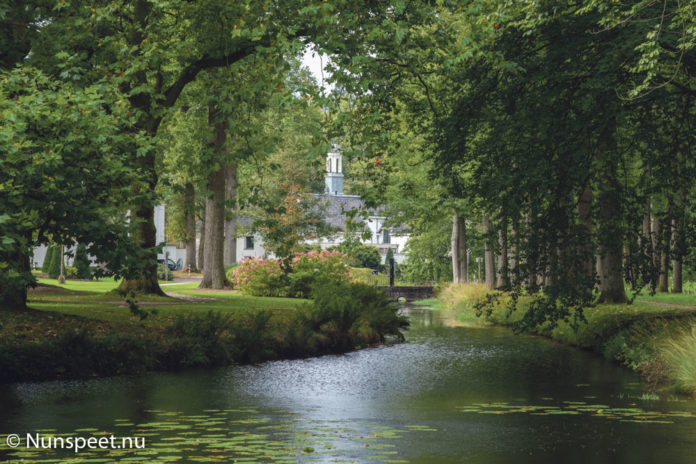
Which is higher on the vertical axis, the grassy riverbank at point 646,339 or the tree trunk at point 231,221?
the tree trunk at point 231,221

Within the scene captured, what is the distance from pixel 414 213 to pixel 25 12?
29.5 metres

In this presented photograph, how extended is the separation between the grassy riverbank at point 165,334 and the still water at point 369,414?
677mm

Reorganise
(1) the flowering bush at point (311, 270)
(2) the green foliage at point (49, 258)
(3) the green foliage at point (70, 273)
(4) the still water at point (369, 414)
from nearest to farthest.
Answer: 1. (4) the still water at point (369, 414)
2. (1) the flowering bush at point (311, 270)
3. (2) the green foliage at point (49, 258)
4. (3) the green foliage at point (70, 273)

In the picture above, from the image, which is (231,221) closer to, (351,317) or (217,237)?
(217,237)

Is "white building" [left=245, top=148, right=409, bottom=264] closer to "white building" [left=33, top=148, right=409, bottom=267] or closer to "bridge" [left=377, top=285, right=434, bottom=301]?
"white building" [left=33, top=148, right=409, bottom=267]

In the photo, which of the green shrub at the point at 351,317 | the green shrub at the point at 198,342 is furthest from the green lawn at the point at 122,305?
the green shrub at the point at 351,317

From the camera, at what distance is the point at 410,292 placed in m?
52.1

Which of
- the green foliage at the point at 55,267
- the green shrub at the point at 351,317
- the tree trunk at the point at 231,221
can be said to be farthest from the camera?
the green foliage at the point at 55,267

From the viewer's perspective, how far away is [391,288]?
169 feet

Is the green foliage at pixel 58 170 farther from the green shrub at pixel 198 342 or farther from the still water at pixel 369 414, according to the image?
the green shrub at pixel 198 342

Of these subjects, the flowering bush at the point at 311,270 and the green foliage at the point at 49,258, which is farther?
the green foliage at the point at 49,258

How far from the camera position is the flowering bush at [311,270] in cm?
3569

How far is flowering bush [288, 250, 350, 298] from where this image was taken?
1405 inches

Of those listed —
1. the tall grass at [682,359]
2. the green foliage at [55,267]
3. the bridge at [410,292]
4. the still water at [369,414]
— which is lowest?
the still water at [369,414]
